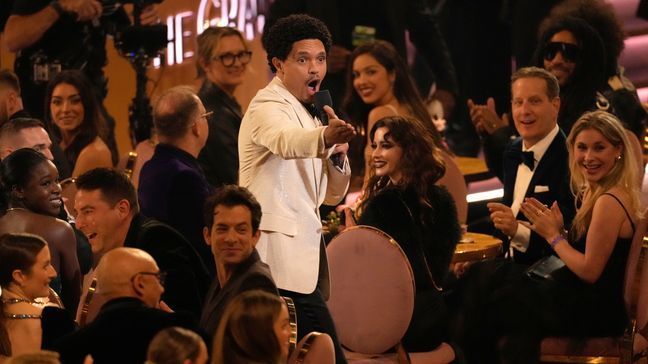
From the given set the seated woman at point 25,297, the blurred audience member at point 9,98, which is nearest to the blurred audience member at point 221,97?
the blurred audience member at point 9,98

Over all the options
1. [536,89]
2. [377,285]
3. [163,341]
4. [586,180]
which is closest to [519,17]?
[536,89]

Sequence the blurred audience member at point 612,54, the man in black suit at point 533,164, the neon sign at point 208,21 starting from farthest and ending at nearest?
the neon sign at point 208,21, the blurred audience member at point 612,54, the man in black suit at point 533,164

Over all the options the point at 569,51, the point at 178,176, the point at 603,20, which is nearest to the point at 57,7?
the point at 178,176

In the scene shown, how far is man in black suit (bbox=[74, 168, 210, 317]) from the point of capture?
15.1 ft

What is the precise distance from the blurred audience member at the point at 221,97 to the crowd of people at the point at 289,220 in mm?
12

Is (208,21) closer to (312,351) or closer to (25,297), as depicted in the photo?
(25,297)

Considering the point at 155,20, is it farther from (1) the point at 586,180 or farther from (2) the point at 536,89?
(1) the point at 586,180

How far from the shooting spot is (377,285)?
483cm

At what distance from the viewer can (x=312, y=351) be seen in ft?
13.2

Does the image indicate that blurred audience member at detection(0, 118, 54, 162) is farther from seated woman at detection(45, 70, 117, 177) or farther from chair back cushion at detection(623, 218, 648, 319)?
chair back cushion at detection(623, 218, 648, 319)

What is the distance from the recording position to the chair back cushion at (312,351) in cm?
402

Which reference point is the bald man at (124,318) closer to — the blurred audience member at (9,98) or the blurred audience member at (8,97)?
the blurred audience member at (9,98)

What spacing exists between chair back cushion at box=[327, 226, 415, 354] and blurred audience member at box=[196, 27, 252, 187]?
180 centimetres

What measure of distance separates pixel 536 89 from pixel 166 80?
142 inches
